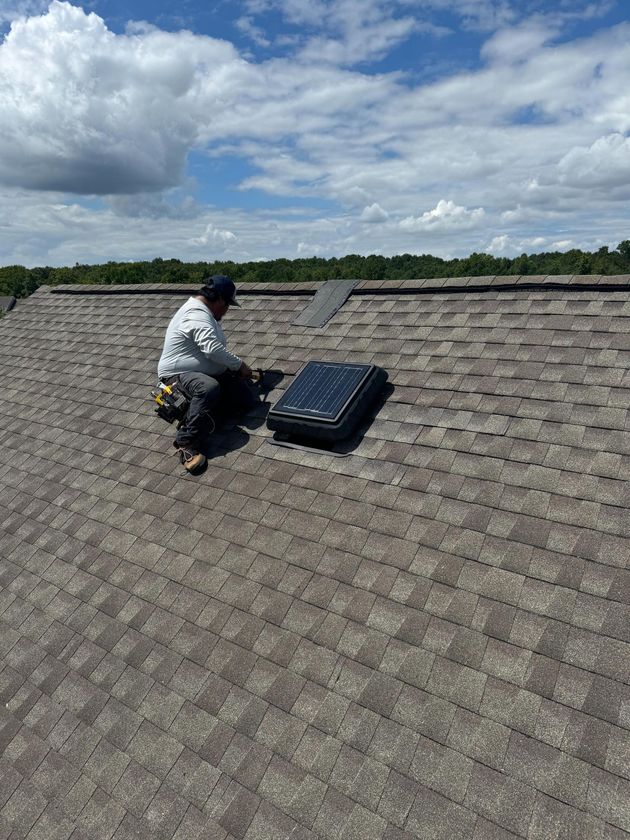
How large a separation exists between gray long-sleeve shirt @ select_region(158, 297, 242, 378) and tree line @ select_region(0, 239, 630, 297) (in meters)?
69.3

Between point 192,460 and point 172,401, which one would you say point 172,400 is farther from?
point 192,460

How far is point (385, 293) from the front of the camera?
7391mm

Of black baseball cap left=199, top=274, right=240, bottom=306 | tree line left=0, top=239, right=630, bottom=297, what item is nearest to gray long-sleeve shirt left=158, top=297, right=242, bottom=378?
black baseball cap left=199, top=274, right=240, bottom=306

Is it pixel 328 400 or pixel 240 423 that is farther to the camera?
pixel 240 423

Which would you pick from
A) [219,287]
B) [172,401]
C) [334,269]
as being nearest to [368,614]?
[172,401]

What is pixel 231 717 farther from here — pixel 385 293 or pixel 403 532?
pixel 385 293

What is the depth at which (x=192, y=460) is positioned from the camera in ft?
18.9

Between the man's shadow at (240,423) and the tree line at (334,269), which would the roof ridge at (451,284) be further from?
the tree line at (334,269)

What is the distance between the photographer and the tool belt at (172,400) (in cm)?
604

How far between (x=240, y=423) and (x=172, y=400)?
865mm

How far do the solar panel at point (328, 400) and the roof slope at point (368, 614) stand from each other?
0.29 m

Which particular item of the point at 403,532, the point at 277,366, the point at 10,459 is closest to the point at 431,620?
the point at 403,532

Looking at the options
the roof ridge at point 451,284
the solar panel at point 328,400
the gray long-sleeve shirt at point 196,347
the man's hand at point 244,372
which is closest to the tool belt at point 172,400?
the gray long-sleeve shirt at point 196,347

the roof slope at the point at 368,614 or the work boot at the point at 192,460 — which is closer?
the roof slope at the point at 368,614
